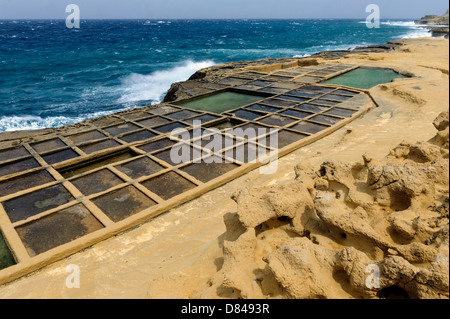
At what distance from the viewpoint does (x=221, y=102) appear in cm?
1034

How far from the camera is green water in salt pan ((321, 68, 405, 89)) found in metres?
11.6

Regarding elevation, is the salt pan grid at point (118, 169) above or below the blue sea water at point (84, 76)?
below

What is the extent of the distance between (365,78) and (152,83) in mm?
16261

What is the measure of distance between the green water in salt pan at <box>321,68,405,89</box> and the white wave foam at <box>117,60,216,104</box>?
1056 cm

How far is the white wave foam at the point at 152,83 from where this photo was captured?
1995cm

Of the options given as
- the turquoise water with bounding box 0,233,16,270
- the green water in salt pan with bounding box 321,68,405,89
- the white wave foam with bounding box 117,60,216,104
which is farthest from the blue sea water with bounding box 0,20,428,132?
the turquoise water with bounding box 0,233,16,270

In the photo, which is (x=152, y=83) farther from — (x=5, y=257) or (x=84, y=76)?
(x=5, y=257)

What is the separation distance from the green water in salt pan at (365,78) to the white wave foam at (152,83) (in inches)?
416

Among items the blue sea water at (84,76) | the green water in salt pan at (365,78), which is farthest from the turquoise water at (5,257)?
the blue sea water at (84,76)

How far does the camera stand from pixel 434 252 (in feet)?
7.09

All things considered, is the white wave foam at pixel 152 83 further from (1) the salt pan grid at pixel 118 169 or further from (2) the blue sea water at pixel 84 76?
(1) the salt pan grid at pixel 118 169

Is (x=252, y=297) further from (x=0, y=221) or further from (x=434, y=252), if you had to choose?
(x=0, y=221)

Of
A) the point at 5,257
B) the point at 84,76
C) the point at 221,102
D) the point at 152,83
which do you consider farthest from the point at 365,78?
the point at 84,76
